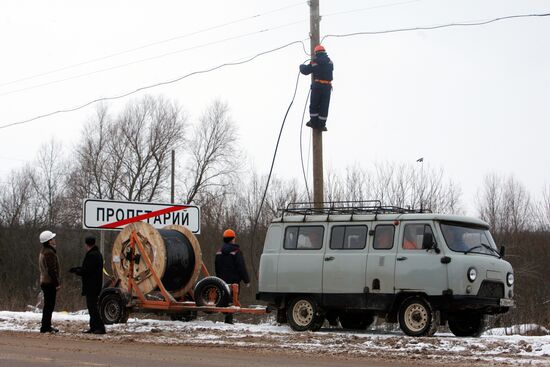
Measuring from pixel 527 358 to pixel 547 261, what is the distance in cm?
2635

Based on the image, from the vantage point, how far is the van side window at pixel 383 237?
679 inches

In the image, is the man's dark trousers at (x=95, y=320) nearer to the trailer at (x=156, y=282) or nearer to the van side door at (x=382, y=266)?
the trailer at (x=156, y=282)

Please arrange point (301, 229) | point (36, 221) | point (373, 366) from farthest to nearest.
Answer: point (36, 221) → point (301, 229) → point (373, 366)

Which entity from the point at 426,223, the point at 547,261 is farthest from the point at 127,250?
the point at 547,261

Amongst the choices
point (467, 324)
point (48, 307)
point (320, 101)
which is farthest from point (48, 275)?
point (467, 324)

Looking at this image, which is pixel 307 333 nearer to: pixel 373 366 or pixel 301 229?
pixel 301 229

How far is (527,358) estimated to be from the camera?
1261cm

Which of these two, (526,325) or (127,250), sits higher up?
(127,250)

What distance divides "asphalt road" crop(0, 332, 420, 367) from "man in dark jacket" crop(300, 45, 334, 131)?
736 centimetres

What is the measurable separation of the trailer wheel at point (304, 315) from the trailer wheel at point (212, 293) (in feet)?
4.65

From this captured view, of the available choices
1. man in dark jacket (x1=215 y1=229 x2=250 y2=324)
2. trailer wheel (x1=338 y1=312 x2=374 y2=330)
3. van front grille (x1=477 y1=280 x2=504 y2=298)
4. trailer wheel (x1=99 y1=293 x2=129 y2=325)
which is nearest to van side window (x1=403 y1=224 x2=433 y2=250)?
van front grille (x1=477 y1=280 x2=504 y2=298)

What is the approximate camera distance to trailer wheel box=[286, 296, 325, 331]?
58.3 ft

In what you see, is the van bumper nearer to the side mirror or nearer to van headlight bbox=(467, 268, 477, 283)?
van headlight bbox=(467, 268, 477, 283)

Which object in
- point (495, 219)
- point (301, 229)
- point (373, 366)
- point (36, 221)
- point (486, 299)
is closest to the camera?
point (373, 366)
